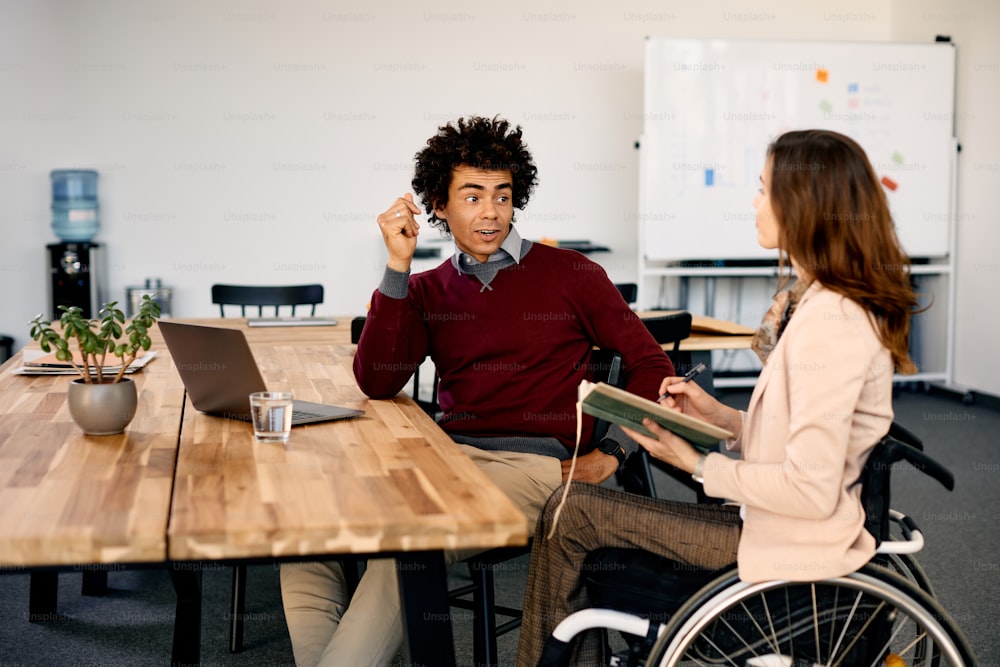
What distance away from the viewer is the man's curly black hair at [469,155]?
2.18m

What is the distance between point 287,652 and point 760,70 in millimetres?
4551

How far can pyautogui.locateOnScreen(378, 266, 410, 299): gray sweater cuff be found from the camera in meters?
1.95

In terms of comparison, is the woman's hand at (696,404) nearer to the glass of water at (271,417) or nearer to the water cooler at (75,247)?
the glass of water at (271,417)

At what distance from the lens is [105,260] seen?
549 centimetres

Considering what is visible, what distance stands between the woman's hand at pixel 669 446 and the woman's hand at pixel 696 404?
7.7 inches

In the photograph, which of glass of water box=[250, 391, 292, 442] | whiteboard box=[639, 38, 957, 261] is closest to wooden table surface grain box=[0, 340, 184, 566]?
glass of water box=[250, 391, 292, 442]

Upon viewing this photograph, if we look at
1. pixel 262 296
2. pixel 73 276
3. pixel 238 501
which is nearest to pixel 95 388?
pixel 238 501

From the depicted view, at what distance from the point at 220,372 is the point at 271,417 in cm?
20

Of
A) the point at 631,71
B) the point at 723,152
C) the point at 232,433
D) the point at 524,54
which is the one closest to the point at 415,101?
the point at 524,54

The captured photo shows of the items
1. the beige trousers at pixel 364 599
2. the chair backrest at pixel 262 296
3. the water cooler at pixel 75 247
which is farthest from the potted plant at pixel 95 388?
the water cooler at pixel 75 247

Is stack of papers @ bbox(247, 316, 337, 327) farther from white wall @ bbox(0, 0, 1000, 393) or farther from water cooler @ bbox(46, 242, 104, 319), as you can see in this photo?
white wall @ bbox(0, 0, 1000, 393)

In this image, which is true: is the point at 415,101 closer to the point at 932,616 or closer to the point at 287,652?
the point at 287,652

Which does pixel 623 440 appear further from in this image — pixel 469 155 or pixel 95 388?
pixel 95 388

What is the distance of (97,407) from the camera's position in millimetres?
1507
